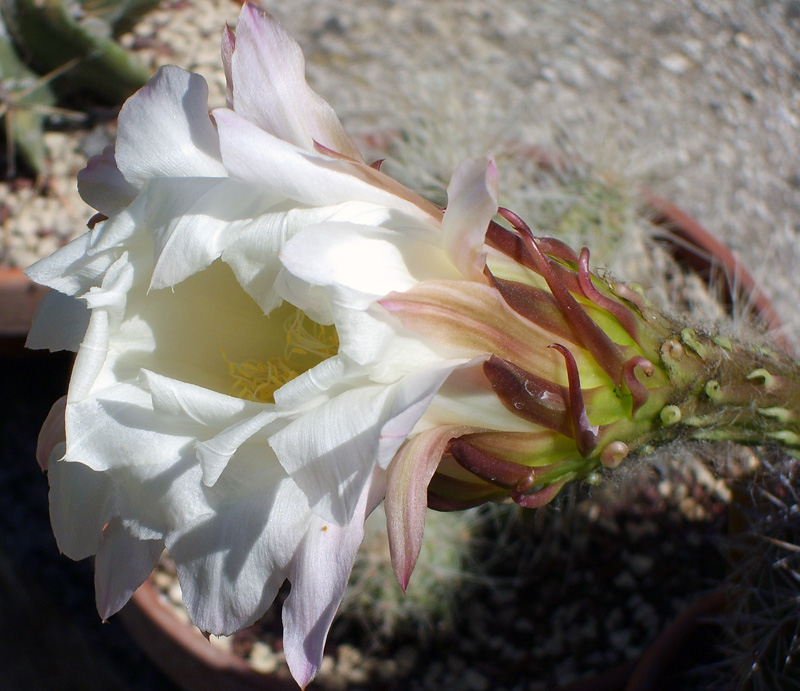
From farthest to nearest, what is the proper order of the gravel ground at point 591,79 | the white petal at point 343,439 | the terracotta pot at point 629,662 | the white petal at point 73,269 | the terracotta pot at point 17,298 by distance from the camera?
1. the gravel ground at point 591,79
2. the terracotta pot at point 17,298
3. the terracotta pot at point 629,662
4. the white petal at point 73,269
5. the white petal at point 343,439

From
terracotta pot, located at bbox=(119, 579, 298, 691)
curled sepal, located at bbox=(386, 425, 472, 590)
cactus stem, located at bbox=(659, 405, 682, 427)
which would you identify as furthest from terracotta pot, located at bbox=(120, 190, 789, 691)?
curled sepal, located at bbox=(386, 425, 472, 590)

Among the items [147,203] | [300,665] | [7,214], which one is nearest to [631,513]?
[300,665]

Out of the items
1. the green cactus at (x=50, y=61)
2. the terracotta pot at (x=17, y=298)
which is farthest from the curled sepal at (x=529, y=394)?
the green cactus at (x=50, y=61)

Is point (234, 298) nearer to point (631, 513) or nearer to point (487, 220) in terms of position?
point (487, 220)

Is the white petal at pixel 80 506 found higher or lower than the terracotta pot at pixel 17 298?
higher

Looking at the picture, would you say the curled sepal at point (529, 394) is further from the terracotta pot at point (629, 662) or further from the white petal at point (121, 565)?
the terracotta pot at point (629, 662)

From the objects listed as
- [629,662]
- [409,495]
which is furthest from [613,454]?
[629,662]
